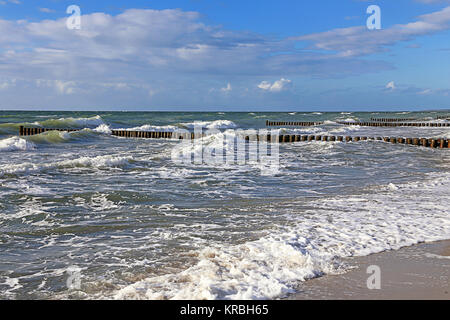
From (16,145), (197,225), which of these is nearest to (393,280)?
(197,225)

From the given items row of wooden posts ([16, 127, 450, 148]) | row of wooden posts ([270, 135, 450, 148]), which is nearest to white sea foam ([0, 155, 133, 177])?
row of wooden posts ([16, 127, 450, 148])

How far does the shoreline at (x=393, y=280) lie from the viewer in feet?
13.6

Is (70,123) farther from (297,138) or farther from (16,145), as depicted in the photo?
(297,138)

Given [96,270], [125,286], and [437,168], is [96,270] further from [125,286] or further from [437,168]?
[437,168]

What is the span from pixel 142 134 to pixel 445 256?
92.5ft

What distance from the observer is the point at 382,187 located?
1055cm

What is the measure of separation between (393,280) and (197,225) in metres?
3.28

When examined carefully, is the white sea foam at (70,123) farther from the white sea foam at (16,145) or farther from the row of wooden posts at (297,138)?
the white sea foam at (16,145)

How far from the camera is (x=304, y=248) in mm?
5555

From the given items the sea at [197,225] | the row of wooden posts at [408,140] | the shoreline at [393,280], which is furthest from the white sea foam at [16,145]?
the shoreline at [393,280]

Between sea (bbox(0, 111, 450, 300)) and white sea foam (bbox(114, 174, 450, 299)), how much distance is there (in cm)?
2
